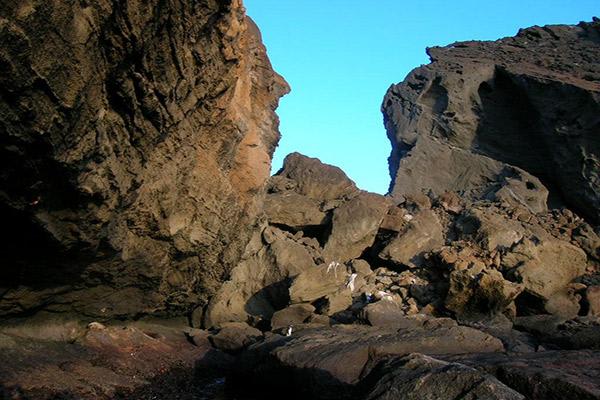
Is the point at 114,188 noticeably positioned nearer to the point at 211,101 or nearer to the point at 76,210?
the point at 76,210

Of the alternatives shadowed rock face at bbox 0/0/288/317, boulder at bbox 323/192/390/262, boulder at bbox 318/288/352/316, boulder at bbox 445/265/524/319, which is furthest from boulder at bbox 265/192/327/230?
boulder at bbox 445/265/524/319

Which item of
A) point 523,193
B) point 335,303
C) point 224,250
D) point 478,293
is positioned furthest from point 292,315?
point 523,193

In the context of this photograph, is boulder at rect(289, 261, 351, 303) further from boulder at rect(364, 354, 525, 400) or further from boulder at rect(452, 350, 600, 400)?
boulder at rect(364, 354, 525, 400)

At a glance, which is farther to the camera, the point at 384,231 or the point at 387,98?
the point at 387,98

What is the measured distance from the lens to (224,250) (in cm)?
1288

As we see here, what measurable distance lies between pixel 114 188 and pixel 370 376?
4.94 meters

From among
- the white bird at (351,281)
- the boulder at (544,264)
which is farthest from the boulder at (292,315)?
the boulder at (544,264)

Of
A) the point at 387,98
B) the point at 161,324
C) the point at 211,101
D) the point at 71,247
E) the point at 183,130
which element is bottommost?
the point at 161,324

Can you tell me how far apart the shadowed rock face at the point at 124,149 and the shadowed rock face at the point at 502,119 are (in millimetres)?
13634

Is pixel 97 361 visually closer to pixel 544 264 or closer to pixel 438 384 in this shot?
pixel 438 384

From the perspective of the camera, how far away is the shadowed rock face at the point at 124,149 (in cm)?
582

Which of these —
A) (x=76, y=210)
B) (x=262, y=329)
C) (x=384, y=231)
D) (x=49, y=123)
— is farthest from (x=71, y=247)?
(x=384, y=231)

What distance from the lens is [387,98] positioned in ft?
90.8

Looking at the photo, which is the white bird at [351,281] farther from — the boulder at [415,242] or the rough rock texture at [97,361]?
the rough rock texture at [97,361]
